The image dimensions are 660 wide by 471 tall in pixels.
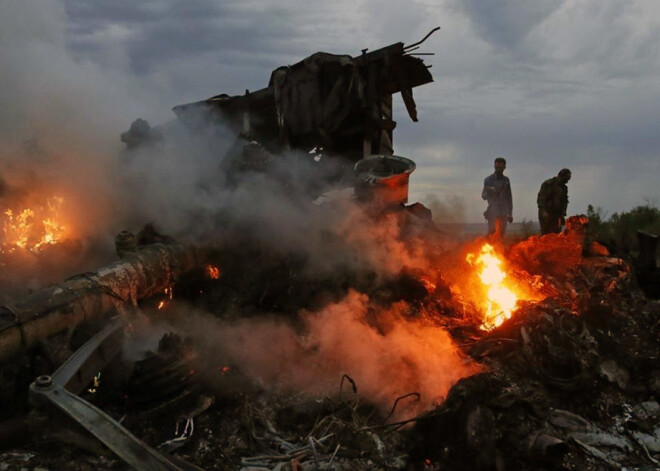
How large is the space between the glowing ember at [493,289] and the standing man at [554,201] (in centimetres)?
294

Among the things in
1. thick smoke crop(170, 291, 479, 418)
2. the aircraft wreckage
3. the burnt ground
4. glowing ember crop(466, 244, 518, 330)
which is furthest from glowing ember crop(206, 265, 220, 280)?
glowing ember crop(466, 244, 518, 330)

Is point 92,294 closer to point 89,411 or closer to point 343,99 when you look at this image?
point 89,411

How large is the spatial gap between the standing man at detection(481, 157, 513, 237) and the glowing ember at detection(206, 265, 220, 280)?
214 inches

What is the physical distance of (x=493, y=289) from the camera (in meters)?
7.45

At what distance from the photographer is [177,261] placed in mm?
7906

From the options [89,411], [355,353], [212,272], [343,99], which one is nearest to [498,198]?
[343,99]

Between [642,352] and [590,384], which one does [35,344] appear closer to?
[590,384]

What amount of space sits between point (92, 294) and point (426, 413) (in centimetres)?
424

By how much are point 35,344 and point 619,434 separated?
6.06 metres

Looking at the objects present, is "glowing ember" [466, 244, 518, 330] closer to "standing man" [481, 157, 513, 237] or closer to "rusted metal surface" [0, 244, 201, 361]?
"standing man" [481, 157, 513, 237]

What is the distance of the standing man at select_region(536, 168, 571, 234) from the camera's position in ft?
32.8

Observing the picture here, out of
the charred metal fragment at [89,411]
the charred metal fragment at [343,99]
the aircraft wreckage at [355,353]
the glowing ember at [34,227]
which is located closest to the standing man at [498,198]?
the aircraft wreckage at [355,353]

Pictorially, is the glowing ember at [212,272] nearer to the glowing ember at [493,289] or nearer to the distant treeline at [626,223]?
the glowing ember at [493,289]

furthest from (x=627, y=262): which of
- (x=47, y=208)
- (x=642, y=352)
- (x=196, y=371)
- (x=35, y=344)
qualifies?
(x=47, y=208)
